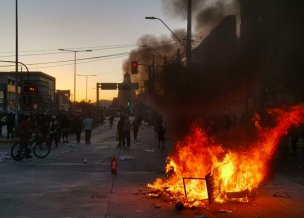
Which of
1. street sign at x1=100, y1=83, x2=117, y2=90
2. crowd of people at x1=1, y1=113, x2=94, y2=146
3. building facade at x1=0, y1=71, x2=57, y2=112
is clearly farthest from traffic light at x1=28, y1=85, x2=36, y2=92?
street sign at x1=100, y1=83, x2=117, y2=90

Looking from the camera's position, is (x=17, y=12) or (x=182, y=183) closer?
(x=182, y=183)

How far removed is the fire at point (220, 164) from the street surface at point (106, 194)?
0.33 meters

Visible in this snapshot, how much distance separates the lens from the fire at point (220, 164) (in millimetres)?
7754

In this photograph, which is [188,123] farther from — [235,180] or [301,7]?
[301,7]

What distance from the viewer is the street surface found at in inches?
276

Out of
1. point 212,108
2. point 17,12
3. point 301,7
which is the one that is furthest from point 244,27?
point 17,12

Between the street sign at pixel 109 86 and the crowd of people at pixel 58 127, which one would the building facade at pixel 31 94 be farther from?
the street sign at pixel 109 86

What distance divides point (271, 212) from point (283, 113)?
213 centimetres

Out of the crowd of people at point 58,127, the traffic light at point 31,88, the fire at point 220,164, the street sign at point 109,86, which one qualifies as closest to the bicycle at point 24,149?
the crowd of people at point 58,127

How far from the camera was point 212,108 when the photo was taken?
10938 millimetres

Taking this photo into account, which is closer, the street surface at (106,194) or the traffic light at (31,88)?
the street surface at (106,194)

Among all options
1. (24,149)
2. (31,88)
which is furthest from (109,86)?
(24,149)

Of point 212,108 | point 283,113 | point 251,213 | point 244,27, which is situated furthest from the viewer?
point 212,108

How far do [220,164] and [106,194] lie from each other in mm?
2425
